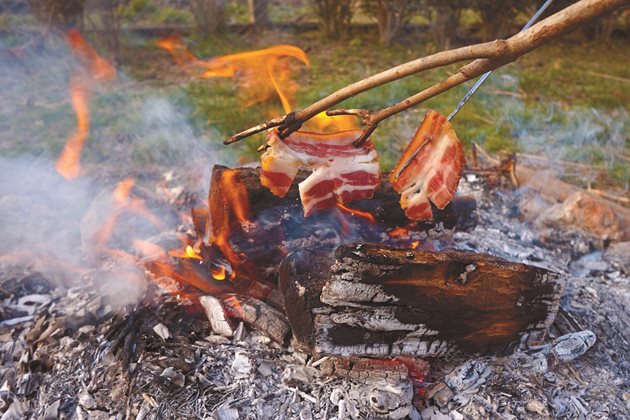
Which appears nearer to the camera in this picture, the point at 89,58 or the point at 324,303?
the point at 324,303

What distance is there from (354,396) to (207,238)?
114 cm

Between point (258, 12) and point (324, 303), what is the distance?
772cm

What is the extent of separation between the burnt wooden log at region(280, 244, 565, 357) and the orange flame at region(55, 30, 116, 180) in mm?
2980

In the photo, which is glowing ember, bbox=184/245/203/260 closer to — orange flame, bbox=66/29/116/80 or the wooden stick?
the wooden stick

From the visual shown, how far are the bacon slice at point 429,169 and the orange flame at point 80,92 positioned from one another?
294cm

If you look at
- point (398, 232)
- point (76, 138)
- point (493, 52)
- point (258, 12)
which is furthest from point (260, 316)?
point (258, 12)

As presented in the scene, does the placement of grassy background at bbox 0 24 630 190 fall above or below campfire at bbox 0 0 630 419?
below

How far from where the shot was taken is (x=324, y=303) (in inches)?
82.1

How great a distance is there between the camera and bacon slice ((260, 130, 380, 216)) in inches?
Result: 95.0

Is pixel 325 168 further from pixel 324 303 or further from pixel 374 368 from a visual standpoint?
pixel 374 368

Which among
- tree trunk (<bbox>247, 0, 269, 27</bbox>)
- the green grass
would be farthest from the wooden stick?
tree trunk (<bbox>247, 0, 269, 27</bbox>)

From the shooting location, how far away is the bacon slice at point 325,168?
2414 mm

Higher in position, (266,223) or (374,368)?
(266,223)

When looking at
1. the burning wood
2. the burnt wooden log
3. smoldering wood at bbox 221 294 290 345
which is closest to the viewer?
the burnt wooden log
